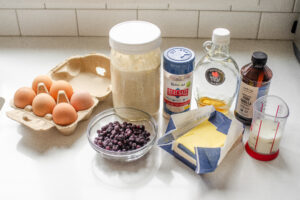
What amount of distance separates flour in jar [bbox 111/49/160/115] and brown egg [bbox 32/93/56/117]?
0.18 meters

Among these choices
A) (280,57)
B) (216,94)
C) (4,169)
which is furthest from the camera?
(280,57)

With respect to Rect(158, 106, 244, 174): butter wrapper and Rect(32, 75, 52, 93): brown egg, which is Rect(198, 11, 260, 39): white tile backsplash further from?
Rect(32, 75, 52, 93): brown egg

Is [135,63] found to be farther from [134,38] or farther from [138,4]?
[138,4]

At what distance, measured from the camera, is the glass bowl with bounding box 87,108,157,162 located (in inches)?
36.7

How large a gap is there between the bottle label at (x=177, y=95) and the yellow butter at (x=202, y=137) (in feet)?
0.26

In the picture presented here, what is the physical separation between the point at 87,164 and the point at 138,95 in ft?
0.76

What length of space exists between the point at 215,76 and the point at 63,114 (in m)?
0.42

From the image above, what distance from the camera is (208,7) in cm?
138

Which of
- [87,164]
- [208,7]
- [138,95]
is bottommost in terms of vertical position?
[87,164]

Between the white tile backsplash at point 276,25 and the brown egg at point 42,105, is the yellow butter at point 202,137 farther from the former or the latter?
the white tile backsplash at point 276,25

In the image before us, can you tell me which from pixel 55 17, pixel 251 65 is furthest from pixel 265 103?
pixel 55 17

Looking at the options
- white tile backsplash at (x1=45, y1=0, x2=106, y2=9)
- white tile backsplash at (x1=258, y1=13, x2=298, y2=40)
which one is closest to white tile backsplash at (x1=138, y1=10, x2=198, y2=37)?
white tile backsplash at (x1=45, y1=0, x2=106, y2=9)

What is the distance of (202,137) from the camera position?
96 centimetres

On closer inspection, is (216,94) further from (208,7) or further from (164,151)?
(208,7)
